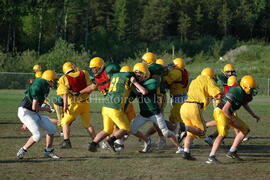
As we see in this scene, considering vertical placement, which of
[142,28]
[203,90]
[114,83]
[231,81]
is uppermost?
[114,83]

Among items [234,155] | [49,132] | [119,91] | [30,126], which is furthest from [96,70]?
[234,155]

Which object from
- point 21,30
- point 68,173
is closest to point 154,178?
point 68,173

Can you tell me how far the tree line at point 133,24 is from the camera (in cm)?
6456

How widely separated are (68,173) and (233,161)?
329cm

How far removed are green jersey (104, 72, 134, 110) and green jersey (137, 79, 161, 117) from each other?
421mm

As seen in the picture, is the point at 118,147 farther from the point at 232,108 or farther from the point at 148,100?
the point at 232,108

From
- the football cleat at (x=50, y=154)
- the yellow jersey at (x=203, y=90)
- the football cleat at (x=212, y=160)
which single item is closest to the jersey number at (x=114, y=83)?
the yellow jersey at (x=203, y=90)

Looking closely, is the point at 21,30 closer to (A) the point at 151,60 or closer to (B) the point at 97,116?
(B) the point at 97,116

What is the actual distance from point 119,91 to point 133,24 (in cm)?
6818

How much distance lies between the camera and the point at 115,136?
9156 mm

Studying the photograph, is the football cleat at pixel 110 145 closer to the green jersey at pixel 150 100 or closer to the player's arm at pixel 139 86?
the green jersey at pixel 150 100

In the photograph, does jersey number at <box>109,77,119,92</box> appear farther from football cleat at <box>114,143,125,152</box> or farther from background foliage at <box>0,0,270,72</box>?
background foliage at <box>0,0,270,72</box>

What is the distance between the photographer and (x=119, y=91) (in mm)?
9133

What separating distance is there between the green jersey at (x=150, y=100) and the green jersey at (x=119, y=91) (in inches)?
16.6
